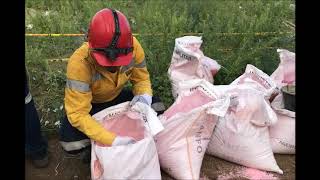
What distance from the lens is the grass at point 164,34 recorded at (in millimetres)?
3523

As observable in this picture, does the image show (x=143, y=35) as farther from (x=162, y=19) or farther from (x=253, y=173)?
(x=253, y=173)

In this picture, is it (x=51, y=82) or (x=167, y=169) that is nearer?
(x=167, y=169)

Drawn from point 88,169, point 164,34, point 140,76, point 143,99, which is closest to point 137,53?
point 140,76

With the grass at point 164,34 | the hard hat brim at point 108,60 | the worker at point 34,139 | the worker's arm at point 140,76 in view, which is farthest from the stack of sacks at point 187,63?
the worker at point 34,139

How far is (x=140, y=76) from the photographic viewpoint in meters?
2.76

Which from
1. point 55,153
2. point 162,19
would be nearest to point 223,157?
point 55,153

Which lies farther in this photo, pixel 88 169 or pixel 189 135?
pixel 88 169

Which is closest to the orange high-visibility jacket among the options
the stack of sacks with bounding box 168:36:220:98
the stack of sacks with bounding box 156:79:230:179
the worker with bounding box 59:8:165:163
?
the worker with bounding box 59:8:165:163

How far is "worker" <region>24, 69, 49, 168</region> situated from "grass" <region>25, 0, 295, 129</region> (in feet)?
1.21

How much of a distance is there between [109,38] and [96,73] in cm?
28

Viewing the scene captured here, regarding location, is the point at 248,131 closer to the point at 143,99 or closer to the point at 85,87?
the point at 143,99

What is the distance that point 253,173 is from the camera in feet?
8.75

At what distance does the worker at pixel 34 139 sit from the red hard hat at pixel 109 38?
54 centimetres
